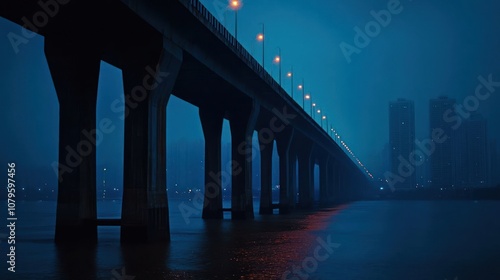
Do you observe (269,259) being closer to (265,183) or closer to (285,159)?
(265,183)

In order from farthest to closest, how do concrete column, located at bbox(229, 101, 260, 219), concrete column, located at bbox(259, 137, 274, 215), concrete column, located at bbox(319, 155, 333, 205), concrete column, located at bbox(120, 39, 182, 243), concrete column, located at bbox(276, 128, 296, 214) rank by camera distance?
concrete column, located at bbox(319, 155, 333, 205), concrete column, located at bbox(276, 128, 296, 214), concrete column, located at bbox(259, 137, 274, 215), concrete column, located at bbox(229, 101, 260, 219), concrete column, located at bbox(120, 39, 182, 243)

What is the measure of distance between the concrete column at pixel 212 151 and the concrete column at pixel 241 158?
5.15 feet

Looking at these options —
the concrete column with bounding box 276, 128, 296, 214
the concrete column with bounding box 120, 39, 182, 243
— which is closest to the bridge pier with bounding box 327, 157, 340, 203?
the concrete column with bounding box 276, 128, 296, 214

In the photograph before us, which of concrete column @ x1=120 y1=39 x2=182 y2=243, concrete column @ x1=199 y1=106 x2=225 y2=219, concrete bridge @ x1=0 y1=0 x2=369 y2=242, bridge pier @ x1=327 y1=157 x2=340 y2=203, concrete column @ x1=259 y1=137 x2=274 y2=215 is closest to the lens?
concrete bridge @ x1=0 y1=0 x2=369 y2=242

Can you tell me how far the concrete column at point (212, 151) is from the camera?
236 ft

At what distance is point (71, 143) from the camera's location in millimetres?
41719

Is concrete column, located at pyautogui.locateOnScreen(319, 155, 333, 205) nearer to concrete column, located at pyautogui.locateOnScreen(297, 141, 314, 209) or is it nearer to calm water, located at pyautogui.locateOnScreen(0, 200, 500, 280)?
concrete column, located at pyautogui.locateOnScreen(297, 141, 314, 209)

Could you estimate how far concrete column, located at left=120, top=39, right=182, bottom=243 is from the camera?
1575 inches

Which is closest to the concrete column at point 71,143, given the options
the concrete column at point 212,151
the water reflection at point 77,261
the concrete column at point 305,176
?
the water reflection at point 77,261

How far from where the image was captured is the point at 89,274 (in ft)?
83.6

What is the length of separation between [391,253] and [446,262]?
4.54 m

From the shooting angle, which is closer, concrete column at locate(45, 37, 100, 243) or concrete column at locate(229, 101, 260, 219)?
concrete column at locate(45, 37, 100, 243)

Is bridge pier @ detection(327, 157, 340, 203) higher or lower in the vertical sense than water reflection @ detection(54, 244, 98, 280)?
higher

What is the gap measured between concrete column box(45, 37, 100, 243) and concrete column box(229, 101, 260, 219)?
3092 cm
